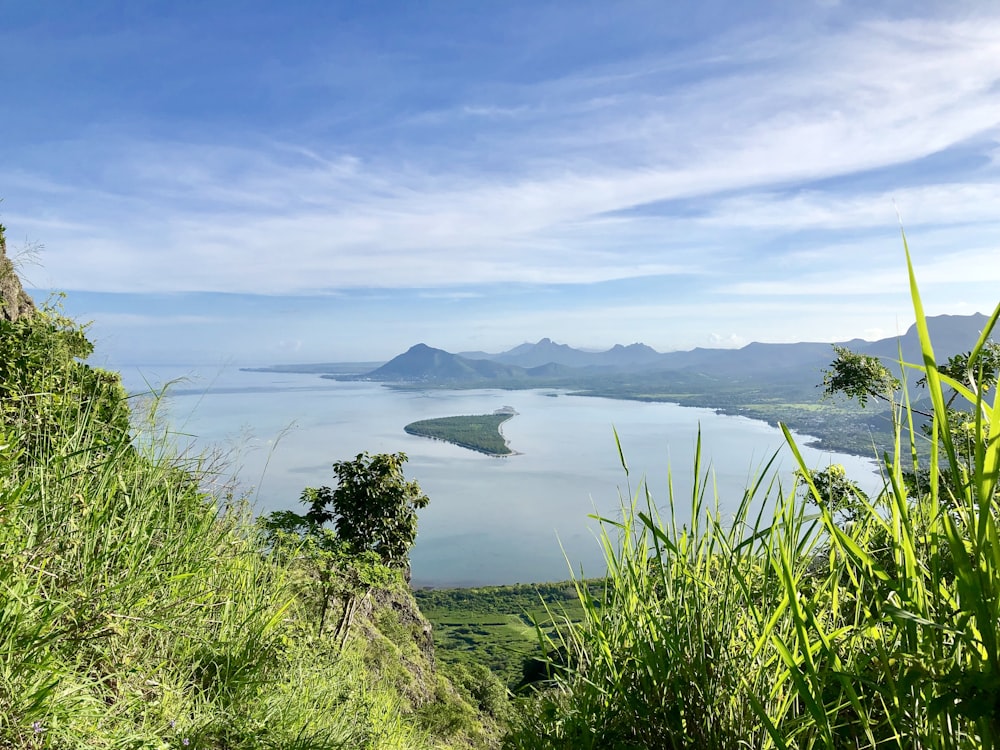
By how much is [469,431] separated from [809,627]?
322 ft

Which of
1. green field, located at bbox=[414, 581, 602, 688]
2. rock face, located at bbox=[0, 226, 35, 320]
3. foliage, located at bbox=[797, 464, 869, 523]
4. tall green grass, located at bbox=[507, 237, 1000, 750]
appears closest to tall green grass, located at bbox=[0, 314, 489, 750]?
tall green grass, located at bbox=[507, 237, 1000, 750]

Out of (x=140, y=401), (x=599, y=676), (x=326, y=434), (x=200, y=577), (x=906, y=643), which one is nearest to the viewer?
(x=906, y=643)

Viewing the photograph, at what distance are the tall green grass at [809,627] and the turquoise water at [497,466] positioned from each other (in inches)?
67.5

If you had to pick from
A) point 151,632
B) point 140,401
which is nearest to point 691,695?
point 151,632

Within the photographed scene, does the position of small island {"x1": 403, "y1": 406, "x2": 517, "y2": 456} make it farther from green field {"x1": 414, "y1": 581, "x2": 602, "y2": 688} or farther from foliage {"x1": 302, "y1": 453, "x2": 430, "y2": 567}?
foliage {"x1": 302, "y1": 453, "x2": 430, "y2": 567}

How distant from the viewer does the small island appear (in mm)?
90000

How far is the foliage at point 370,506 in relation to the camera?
9141mm

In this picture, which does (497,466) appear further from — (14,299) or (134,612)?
(134,612)

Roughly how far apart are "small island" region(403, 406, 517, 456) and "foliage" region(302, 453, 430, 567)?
77502 millimetres

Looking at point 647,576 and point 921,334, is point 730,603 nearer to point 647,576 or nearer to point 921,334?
point 647,576

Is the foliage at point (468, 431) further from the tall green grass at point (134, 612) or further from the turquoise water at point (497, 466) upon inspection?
the tall green grass at point (134, 612)

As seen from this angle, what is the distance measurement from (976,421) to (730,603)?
67 centimetres

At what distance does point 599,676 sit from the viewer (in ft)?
3.97

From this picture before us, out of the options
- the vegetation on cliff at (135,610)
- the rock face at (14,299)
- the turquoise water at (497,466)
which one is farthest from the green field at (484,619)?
the vegetation on cliff at (135,610)
